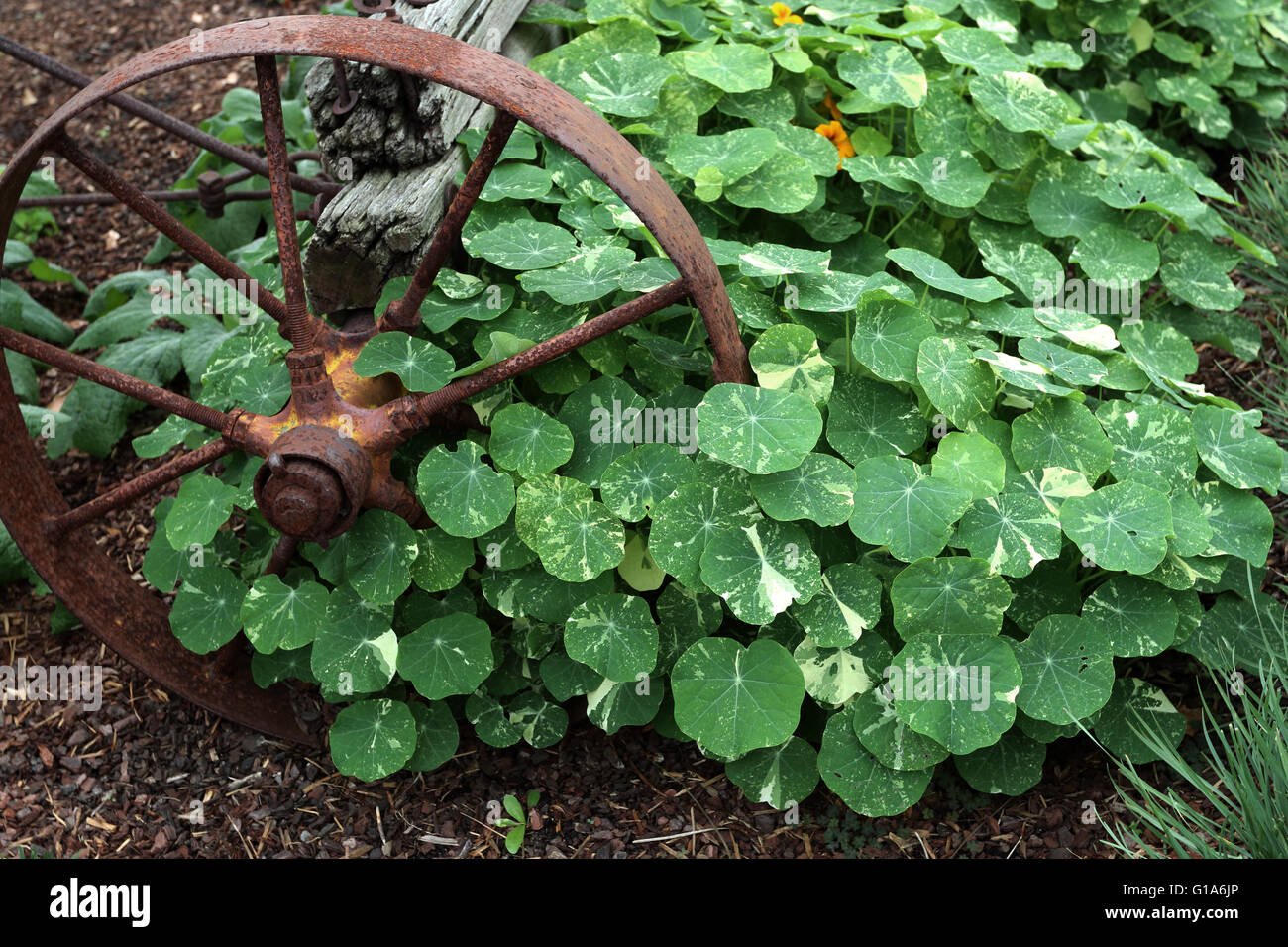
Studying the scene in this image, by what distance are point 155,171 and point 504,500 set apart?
245cm

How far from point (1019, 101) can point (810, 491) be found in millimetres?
1257

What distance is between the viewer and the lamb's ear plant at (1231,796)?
5.02 ft

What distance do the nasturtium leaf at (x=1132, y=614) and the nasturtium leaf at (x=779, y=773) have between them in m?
0.54

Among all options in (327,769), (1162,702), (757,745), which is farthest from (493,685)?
(1162,702)

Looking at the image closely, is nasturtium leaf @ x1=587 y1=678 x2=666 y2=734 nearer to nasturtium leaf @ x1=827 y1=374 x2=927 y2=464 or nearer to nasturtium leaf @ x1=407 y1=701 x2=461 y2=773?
nasturtium leaf @ x1=407 y1=701 x2=461 y2=773

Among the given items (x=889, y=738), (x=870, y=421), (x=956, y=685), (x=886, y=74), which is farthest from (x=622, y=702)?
(x=886, y=74)

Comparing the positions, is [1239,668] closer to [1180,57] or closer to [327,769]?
[327,769]

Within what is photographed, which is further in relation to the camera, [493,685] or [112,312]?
[112,312]

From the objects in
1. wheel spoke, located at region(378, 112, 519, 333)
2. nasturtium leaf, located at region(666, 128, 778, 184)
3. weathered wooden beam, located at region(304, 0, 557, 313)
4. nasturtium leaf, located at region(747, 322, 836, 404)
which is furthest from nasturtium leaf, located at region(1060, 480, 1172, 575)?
weathered wooden beam, located at region(304, 0, 557, 313)

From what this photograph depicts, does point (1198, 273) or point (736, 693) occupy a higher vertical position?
point (1198, 273)

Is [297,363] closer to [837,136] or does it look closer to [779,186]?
[779,186]

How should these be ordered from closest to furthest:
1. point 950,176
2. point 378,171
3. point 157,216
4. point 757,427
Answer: point 757,427 < point 157,216 < point 378,171 < point 950,176

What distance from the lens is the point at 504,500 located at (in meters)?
1.82

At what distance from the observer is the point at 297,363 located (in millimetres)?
1821
